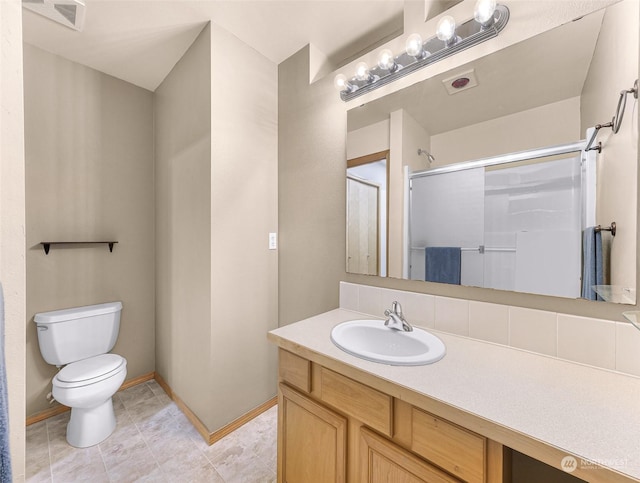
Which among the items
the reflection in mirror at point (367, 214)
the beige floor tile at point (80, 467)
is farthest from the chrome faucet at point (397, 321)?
the beige floor tile at point (80, 467)

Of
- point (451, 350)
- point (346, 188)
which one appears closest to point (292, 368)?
point (451, 350)

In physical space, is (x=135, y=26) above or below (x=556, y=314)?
above

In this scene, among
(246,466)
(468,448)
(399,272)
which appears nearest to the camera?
(468,448)

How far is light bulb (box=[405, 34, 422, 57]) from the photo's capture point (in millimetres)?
1264

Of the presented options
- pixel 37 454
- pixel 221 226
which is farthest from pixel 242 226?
pixel 37 454

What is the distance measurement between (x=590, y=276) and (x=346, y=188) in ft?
3.72

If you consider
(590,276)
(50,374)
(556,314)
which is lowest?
(50,374)

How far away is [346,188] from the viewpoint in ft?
5.35

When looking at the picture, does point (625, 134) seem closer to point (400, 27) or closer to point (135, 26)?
point (400, 27)

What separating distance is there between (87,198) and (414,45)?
2439mm

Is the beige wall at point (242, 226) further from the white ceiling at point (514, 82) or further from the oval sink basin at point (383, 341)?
the white ceiling at point (514, 82)

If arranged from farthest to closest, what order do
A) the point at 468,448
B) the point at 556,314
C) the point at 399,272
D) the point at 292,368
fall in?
the point at 399,272, the point at 292,368, the point at 556,314, the point at 468,448

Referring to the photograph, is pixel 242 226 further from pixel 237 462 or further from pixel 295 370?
pixel 237 462

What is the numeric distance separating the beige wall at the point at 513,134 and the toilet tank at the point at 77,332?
246cm
